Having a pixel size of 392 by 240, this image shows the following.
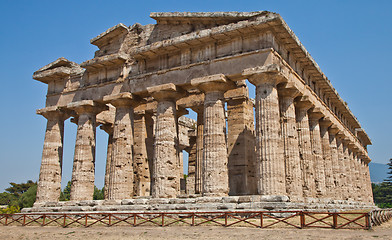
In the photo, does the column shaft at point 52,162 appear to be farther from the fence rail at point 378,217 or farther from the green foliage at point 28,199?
the fence rail at point 378,217

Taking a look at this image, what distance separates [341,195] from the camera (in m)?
28.3

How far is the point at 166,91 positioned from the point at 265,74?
5.74 meters

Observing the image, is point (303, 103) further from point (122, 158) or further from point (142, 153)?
point (142, 153)

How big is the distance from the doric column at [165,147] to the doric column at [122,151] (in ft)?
7.46

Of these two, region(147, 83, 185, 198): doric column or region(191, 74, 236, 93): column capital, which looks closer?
region(191, 74, 236, 93): column capital

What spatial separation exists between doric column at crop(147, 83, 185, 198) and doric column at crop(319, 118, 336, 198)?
36.5 feet

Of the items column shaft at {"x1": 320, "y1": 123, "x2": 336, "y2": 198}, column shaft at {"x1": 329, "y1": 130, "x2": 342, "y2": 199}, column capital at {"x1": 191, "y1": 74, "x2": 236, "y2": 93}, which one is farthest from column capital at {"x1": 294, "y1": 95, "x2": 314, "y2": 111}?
column shaft at {"x1": 329, "y1": 130, "x2": 342, "y2": 199}

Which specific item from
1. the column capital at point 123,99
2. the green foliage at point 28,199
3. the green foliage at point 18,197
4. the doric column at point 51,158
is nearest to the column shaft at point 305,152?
the column capital at point 123,99

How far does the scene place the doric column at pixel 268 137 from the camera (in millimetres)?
17984

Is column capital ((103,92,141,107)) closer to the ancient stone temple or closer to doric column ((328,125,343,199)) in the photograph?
the ancient stone temple

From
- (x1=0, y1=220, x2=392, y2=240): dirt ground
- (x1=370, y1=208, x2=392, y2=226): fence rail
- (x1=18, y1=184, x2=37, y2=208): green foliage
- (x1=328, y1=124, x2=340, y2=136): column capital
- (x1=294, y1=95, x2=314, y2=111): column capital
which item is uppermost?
(x1=294, y1=95, x2=314, y2=111): column capital

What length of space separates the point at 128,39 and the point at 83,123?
6041 mm

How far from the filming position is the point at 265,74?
18.9 m

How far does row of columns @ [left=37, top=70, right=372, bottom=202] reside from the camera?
741 inches
